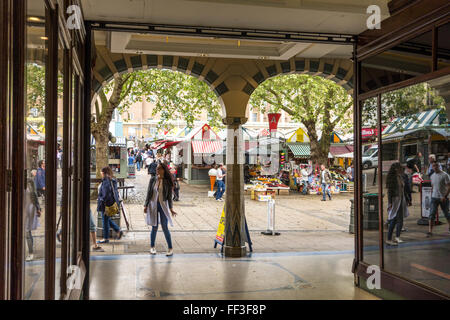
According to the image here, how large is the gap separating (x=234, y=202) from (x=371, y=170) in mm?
3091

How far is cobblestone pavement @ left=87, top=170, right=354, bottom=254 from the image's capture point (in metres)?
10.0

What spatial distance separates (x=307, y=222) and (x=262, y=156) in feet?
48.3

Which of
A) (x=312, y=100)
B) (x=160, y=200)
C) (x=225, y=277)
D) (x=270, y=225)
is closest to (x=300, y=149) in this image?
(x=312, y=100)

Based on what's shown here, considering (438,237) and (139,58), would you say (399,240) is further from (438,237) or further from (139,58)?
(139,58)

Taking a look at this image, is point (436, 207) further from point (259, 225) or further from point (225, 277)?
point (259, 225)

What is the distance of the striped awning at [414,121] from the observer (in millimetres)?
5045

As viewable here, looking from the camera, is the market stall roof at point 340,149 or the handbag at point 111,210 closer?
the handbag at point 111,210

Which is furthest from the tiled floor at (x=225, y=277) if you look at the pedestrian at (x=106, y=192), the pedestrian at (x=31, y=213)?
the pedestrian at (x=31, y=213)

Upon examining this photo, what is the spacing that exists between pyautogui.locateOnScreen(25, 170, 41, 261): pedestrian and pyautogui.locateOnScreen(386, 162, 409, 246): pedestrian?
461 cm

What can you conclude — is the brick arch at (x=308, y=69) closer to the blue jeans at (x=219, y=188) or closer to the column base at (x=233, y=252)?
the column base at (x=233, y=252)

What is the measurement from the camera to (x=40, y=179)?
2574 millimetres

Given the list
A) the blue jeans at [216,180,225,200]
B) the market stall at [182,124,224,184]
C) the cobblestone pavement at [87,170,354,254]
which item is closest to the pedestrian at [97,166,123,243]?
the cobblestone pavement at [87,170,354,254]
